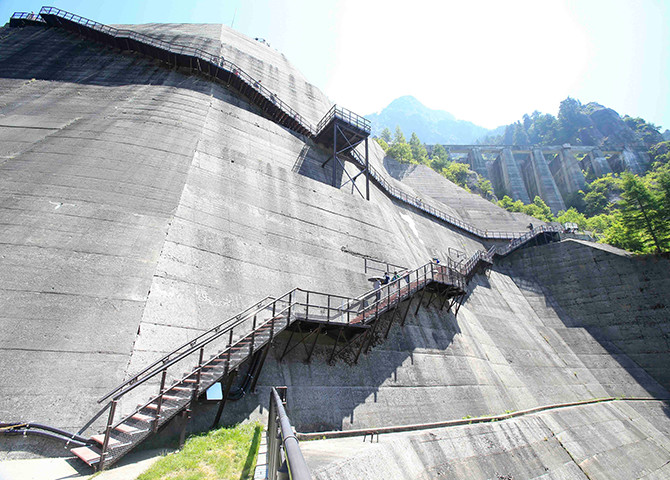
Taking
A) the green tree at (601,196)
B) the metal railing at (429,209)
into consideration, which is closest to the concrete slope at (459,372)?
the metal railing at (429,209)

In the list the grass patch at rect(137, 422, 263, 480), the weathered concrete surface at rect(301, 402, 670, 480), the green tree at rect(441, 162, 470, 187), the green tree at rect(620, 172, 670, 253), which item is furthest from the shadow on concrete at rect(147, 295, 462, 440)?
the green tree at rect(441, 162, 470, 187)

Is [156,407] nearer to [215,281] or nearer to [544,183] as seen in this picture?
[215,281]

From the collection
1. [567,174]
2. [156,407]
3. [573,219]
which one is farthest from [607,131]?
[156,407]

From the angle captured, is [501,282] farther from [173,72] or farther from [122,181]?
[173,72]

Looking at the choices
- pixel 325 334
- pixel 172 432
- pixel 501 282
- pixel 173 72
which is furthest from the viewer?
pixel 501 282

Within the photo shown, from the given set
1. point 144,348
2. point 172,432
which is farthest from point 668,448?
point 144,348

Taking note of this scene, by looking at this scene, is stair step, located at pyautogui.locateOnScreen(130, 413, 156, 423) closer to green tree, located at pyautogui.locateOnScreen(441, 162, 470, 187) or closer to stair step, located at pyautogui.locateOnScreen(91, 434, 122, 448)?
stair step, located at pyautogui.locateOnScreen(91, 434, 122, 448)
